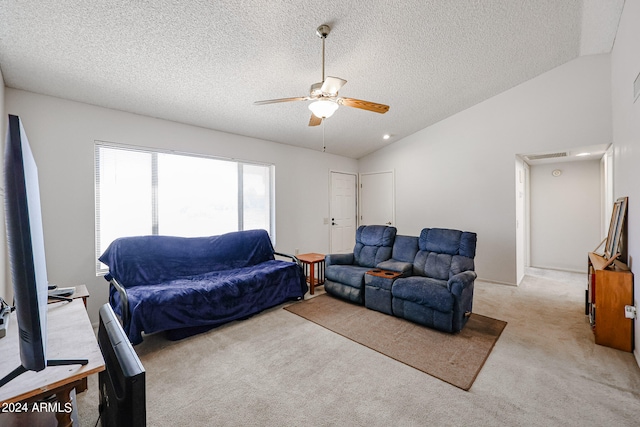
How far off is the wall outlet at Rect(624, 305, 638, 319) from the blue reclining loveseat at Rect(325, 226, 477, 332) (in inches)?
45.5

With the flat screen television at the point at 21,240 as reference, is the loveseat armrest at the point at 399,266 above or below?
below

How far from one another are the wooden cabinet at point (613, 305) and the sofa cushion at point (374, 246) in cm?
215

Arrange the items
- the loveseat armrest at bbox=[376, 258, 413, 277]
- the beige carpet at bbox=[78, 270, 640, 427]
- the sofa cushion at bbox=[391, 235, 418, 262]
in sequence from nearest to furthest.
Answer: the beige carpet at bbox=[78, 270, 640, 427], the loveseat armrest at bbox=[376, 258, 413, 277], the sofa cushion at bbox=[391, 235, 418, 262]

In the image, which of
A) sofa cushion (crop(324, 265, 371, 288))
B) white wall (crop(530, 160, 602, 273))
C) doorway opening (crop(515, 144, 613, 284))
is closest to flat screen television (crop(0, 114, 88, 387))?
sofa cushion (crop(324, 265, 371, 288))

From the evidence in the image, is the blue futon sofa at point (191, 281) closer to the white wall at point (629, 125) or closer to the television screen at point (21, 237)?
the television screen at point (21, 237)

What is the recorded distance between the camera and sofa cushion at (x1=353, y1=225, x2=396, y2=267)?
13.1 feet

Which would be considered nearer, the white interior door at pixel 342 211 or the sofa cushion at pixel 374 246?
the sofa cushion at pixel 374 246

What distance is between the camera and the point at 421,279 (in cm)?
310

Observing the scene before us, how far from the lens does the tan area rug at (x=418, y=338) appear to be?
2193 millimetres

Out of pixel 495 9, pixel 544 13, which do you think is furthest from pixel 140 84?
pixel 544 13

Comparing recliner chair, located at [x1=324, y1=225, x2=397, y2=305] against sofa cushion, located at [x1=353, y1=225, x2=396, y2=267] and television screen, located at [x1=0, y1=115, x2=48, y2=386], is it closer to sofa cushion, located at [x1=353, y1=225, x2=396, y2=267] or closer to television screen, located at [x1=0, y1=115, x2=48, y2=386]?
sofa cushion, located at [x1=353, y1=225, x2=396, y2=267]

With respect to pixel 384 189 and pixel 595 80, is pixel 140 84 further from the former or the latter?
pixel 595 80

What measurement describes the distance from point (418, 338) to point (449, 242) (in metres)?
1.33

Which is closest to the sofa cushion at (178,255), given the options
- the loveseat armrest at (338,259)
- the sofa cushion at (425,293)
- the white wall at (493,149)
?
the loveseat armrest at (338,259)
